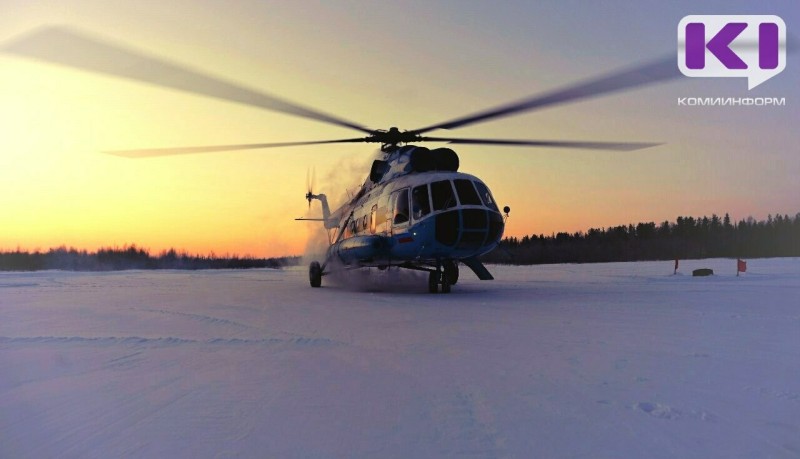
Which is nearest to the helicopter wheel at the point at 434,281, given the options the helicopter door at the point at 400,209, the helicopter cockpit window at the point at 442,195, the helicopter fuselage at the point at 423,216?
the helicopter fuselage at the point at 423,216

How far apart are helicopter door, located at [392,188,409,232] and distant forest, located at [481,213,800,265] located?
53271 mm

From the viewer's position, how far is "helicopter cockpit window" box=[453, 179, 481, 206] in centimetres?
1302

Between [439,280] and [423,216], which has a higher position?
[423,216]

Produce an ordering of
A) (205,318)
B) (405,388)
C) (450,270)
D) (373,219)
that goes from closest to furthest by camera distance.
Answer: (405,388), (205,318), (450,270), (373,219)

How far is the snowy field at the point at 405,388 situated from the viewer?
119 inches

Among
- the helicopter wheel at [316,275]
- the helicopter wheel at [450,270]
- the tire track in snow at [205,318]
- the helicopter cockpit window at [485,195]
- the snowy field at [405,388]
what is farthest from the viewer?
the helicopter wheel at [316,275]

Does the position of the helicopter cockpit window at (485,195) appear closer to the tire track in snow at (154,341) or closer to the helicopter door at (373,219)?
the helicopter door at (373,219)

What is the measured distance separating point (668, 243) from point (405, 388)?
89.0 metres

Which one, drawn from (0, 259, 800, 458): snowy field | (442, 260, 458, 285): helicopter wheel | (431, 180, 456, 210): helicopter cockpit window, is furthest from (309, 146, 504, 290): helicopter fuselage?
(0, 259, 800, 458): snowy field

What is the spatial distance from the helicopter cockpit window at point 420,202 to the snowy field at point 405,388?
17.0 ft

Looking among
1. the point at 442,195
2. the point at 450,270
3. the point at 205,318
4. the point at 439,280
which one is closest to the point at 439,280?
the point at 439,280

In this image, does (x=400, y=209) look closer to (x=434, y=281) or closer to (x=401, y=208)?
(x=401, y=208)

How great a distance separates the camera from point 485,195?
44.2 ft

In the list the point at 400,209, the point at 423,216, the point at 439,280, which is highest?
the point at 400,209
